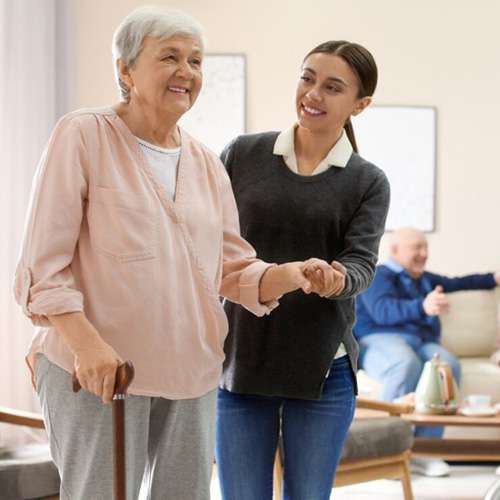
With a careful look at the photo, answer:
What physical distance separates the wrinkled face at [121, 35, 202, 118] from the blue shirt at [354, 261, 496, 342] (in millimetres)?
4030

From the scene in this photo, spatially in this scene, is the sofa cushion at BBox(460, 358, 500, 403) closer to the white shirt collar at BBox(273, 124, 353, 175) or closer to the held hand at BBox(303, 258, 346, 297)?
the white shirt collar at BBox(273, 124, 353, 175)

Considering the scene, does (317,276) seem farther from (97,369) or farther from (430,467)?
(430,467)

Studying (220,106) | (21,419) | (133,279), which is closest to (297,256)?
(133,279)

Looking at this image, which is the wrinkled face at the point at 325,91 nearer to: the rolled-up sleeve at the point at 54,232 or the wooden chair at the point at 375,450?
the rolled-up sleeve at the point at 54,232

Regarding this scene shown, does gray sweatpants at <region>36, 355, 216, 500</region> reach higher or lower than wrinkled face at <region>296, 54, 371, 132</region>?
lower

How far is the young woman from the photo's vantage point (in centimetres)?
225

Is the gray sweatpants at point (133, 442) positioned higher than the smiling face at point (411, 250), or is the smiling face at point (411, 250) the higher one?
the gray sweatpants at point (133, 442)

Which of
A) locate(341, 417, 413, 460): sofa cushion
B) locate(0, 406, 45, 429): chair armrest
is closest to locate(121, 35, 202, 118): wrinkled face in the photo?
locate(0, 406, 45, 429): chair armrest

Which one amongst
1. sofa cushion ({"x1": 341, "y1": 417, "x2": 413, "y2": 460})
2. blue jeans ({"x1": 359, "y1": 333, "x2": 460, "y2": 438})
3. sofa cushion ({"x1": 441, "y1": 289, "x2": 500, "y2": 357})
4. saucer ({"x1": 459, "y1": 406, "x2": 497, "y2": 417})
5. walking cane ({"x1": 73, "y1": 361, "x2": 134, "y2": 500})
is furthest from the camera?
sofa cushion ({"x1": 441, "y1": 289, "x2": 500, "y2": 357})

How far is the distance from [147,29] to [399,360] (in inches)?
158

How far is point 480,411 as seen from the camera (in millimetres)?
4906

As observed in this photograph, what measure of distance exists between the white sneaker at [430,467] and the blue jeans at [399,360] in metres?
0.14

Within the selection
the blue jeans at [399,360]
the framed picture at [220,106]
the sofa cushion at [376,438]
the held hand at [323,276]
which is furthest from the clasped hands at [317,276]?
the framed picture at [220,106]

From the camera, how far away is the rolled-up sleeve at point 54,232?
5.66 feet
